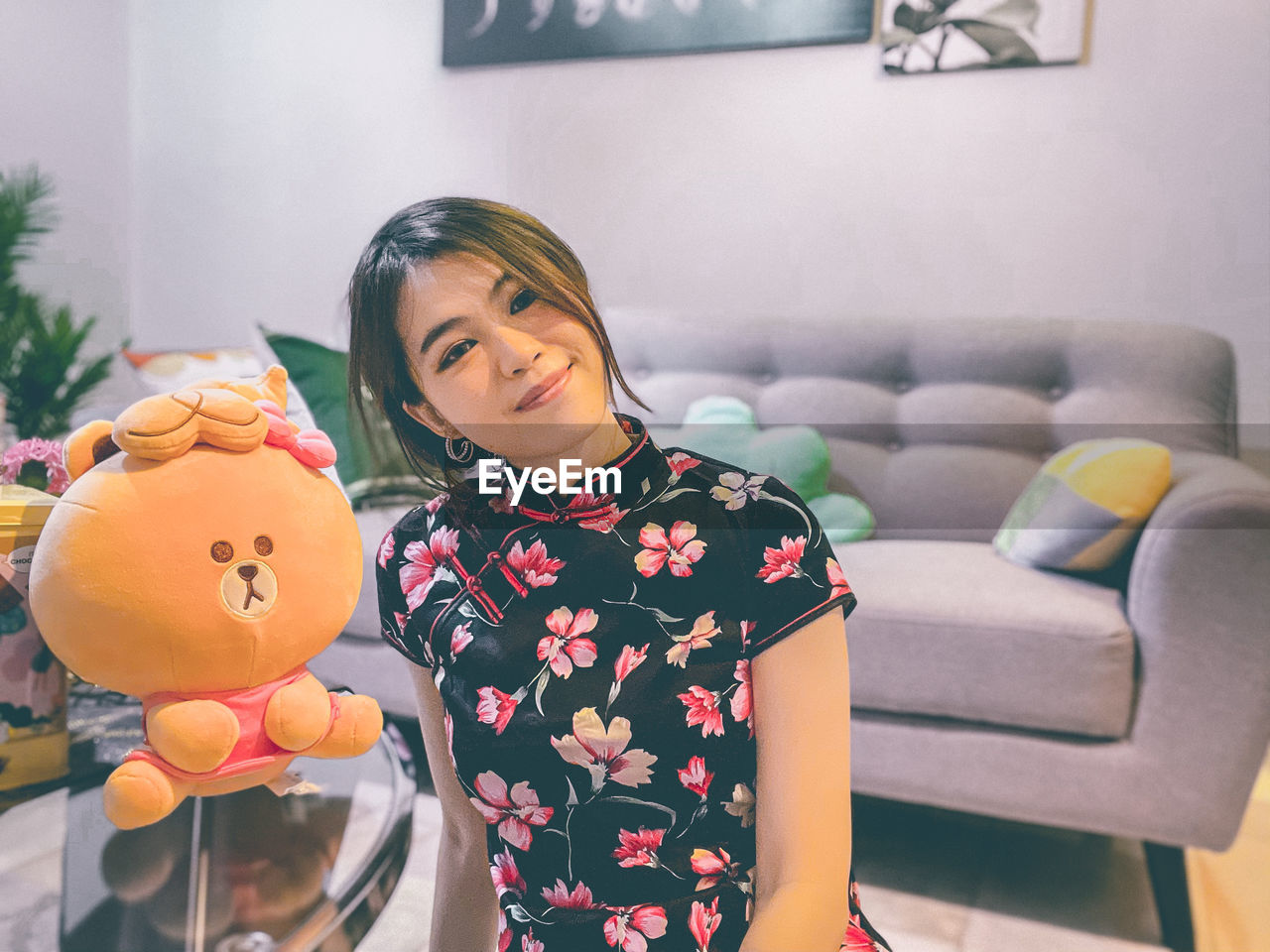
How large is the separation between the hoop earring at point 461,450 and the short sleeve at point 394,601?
80 mm

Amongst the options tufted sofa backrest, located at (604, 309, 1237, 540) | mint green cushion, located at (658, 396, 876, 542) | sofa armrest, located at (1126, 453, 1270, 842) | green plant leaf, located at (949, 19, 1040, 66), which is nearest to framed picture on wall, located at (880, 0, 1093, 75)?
green plant leaf, located at (949, 19, 1040, 66)

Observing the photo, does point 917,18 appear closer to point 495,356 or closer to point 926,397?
point 926,397

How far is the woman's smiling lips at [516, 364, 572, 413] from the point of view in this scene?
1.40 feet

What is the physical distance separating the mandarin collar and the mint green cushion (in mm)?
372

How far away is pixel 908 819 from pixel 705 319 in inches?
31.7

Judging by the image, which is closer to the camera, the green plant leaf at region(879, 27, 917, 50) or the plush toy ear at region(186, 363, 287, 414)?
the plush toy ear at region(186, 363, 287, 414)

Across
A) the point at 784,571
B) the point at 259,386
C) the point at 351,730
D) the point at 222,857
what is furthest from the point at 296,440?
the point at 222,857

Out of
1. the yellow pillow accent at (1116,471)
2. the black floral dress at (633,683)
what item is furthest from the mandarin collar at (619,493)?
the yellow pillow accent at (1116,471)

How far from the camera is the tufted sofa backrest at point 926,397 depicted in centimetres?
85

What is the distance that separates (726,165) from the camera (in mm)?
801

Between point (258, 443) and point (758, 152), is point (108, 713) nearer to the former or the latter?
point (258, 443)

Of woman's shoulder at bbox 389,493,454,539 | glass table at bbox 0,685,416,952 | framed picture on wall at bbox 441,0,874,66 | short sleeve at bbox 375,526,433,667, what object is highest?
framed picture on wall at bbox 441,0,874,66

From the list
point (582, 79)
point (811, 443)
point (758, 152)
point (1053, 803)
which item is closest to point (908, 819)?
point (1053, 803)

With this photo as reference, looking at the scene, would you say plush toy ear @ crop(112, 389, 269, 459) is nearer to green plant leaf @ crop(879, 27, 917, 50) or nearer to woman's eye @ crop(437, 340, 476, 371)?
woman's eye @ crop(437, 340, 476, 371)
